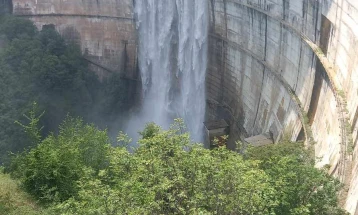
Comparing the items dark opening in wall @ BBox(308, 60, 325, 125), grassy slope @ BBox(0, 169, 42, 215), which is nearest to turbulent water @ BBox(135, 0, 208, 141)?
dark opening in wall @ BBox(308, 60, 325, 125)

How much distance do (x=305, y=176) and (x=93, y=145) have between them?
7421 millimetres

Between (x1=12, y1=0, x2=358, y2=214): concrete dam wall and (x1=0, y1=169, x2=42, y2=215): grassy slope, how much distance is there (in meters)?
7.25

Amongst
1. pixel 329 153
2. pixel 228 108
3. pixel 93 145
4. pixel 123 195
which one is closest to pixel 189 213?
pixel 123 195

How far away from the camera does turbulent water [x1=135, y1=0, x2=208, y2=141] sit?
25000mm

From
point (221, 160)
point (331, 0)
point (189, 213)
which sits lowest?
point (189, 213)

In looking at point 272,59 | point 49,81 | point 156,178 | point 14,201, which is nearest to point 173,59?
point 49,81

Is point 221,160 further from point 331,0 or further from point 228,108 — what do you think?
point 228,108

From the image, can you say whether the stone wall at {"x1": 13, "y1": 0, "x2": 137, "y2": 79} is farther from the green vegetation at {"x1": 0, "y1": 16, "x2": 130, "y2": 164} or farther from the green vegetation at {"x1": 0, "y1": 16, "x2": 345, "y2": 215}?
the green vegetation at {"x1": 0, "y1": 16, "x2": 345, "y2": 215}

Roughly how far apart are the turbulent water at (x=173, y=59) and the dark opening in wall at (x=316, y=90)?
365 inches

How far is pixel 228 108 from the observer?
24.0 metres

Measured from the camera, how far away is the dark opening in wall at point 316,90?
617 inches

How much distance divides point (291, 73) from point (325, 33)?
2.87m

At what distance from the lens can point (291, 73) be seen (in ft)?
60.0

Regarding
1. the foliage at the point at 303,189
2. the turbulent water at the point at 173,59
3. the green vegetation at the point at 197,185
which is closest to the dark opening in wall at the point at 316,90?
the green vegetation at the point at 197,185
